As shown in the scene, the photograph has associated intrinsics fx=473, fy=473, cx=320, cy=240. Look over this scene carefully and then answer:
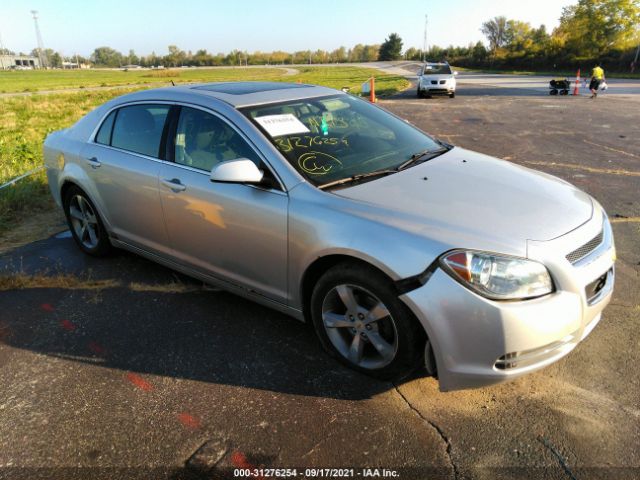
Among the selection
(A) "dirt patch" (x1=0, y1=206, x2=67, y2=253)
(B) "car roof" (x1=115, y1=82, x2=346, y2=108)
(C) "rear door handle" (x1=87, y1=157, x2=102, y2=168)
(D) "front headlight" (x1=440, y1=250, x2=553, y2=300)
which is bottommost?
(A) "dirt patch" (x1=0, y1=206, x2=67, y2=253)

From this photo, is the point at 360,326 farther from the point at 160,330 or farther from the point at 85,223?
the point at 85,223

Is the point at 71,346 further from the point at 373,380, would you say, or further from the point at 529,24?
the point at 529,24

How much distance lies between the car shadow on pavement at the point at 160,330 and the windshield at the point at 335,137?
1147mm

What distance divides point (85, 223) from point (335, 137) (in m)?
2.77

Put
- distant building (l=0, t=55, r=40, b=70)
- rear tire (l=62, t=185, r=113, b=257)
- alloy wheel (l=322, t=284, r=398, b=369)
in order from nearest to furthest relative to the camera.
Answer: alloy wheel (l=322, t=284, r=398, b=369) → rear tire (l=62, t=185, r=113, b=257) → distant building (l=0, t=55, r=40, b=70)

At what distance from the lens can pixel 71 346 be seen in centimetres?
322

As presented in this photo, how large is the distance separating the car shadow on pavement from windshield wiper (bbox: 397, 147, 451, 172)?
131 cm

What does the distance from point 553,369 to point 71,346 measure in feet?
10.2

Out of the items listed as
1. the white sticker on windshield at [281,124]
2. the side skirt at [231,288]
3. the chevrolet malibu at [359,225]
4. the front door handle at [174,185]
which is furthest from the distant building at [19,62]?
the white sticker on windshield at [281,124]

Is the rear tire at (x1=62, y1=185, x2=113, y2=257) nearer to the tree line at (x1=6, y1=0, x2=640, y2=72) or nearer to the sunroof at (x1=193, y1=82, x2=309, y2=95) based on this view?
the sunroof at (x1=193, y1=82, x2=309, y2=95)

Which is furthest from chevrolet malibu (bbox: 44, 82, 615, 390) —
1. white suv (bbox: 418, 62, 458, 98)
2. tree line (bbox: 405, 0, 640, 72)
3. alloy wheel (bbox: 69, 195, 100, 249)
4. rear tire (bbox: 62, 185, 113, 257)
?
tree line (bbox: 405, 0, 640, 72)

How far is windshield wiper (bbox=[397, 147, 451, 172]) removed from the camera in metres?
3.22

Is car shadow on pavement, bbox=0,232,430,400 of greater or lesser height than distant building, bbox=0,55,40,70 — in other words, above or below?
below

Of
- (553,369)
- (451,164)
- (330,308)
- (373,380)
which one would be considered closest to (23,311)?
(330,308)
